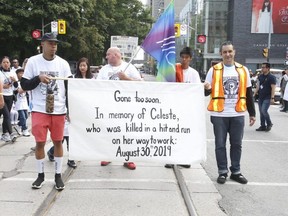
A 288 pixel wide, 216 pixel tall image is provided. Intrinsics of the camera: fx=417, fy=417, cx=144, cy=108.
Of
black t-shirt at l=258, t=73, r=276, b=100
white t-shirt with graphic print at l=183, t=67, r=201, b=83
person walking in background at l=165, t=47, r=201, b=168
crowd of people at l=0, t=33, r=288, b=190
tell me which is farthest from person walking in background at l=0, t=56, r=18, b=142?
black t-shirt at l=258, t=73, r=276, b=100

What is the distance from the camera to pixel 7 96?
9.23 metres

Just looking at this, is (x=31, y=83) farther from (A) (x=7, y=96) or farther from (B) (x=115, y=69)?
(A) (x=7, y=96)

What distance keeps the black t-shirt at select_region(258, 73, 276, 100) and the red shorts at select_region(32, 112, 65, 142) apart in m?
7.68

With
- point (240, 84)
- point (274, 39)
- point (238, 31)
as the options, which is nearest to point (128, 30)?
point (238, 31)

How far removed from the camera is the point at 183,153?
17.7 feet

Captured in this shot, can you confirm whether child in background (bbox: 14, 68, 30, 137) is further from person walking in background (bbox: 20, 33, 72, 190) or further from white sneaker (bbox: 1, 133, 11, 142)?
person walking in background (bbox: 20, 33, 72, 190)

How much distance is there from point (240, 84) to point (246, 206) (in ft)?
5.58

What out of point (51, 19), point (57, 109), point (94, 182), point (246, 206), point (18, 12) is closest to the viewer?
point (246, 206)

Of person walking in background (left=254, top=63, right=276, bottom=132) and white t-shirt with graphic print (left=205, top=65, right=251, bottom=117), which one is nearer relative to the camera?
white t-shirt with graphic print (left=205, top=65, right=251, bottom=117)

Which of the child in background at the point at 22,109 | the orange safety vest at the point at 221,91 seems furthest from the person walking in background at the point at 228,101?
the child in background at the point at 22,109

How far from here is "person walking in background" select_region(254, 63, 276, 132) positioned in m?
11.5

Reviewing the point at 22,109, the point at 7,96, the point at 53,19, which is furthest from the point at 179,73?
the point at 53,19

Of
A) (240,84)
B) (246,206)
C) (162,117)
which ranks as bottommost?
(246,206)

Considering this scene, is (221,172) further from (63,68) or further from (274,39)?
(274,39)
